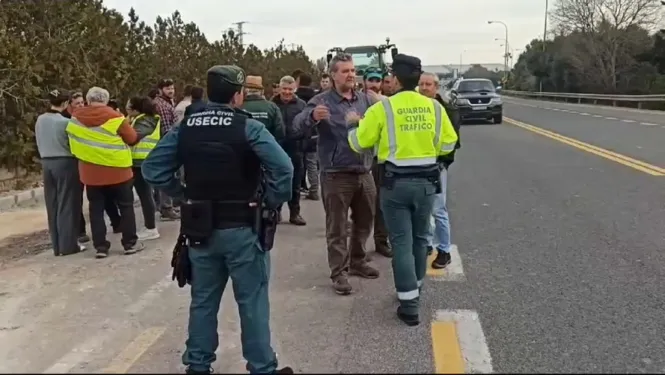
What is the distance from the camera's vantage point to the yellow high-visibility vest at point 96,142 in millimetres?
7613

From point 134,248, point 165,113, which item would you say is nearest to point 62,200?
point 134,248

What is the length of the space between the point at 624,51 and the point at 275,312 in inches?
2285

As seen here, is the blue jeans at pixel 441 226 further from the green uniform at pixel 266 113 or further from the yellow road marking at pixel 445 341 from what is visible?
the green uniform at pixel 266 113

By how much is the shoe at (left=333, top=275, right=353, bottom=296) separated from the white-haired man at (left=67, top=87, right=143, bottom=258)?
2740 mm

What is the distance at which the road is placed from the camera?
4.57m

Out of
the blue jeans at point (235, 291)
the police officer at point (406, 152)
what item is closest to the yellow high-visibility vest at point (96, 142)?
the police officer at point (406, 152)

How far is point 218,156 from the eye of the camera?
12.9 feet

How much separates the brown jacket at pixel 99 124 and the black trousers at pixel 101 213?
0.31 ft

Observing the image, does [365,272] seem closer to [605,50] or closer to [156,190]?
[156,190]

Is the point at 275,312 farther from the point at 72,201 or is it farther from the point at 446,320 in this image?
the point at 72,201

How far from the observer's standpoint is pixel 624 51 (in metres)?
57.7

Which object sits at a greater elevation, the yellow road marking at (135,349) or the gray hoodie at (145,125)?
the gray hoodie at (145,125)

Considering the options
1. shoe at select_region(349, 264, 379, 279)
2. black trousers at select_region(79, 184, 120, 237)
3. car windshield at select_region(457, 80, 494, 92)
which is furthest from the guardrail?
shoe at select_region(349, 264, 379, 279)

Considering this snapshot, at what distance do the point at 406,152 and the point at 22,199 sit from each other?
322 inches
